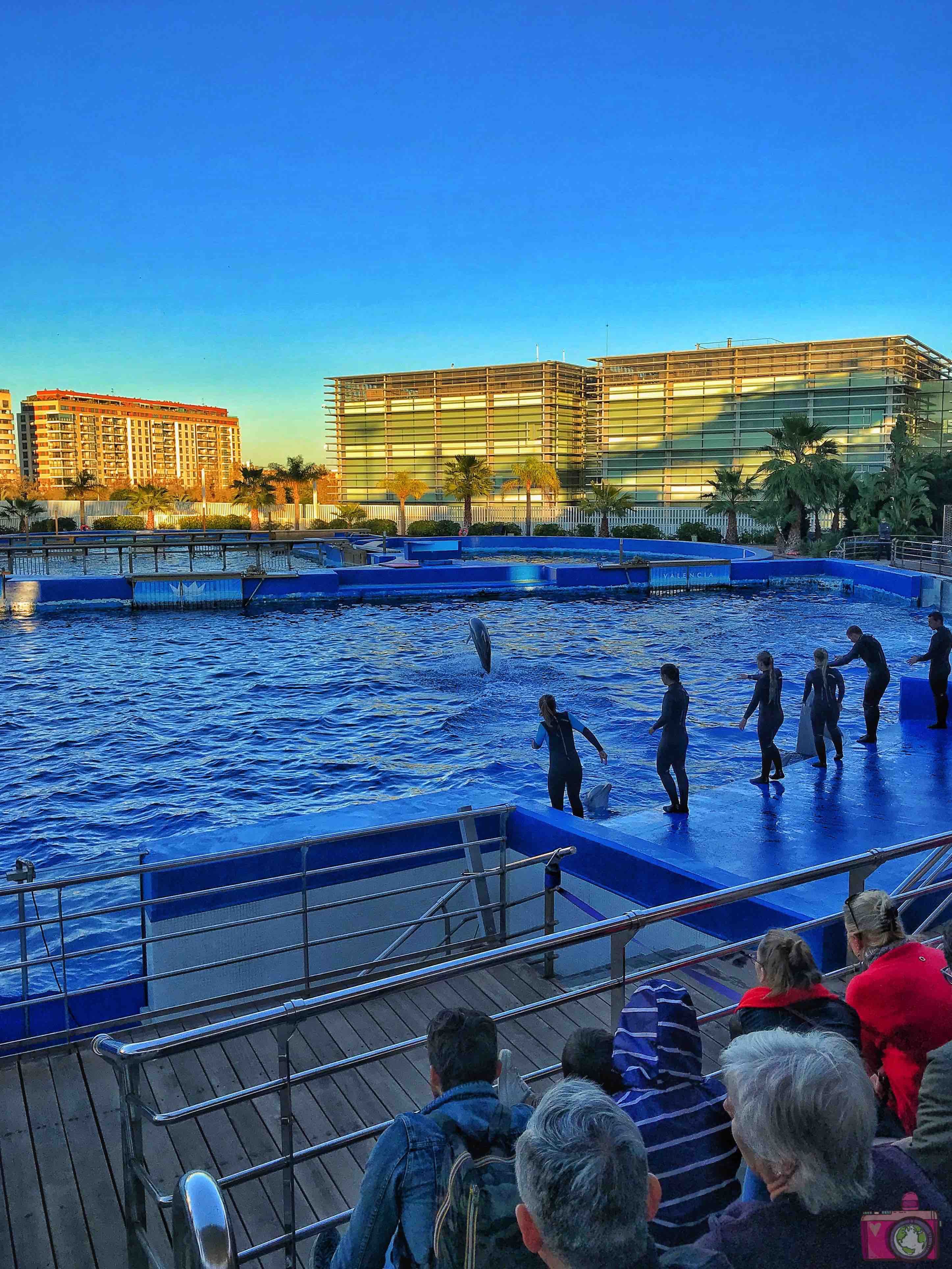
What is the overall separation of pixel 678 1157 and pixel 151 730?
1391 centimetres

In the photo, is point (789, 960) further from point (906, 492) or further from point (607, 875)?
point (906, 492)

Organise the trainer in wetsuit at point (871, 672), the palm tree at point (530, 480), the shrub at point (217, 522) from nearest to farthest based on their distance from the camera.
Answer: the trainer in wetsuit at point (871, 672) < the palm tree at point (530, 480) < the shrub at point (217, 522)

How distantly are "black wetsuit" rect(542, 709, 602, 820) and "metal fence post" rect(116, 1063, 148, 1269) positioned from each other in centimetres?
589

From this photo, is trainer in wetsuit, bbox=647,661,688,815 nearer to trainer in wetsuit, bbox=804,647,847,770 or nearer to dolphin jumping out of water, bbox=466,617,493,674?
trainer in wetsuit, bbox=804,647,847,770

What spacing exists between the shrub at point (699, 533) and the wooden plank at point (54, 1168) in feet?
140

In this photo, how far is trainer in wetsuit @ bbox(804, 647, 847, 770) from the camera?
1042cm

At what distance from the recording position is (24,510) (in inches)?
2032

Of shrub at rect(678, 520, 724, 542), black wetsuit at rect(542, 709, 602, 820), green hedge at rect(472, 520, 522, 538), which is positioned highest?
green hedge at rect(472, 520, 522, 538)

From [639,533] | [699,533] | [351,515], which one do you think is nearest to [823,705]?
[699,533]

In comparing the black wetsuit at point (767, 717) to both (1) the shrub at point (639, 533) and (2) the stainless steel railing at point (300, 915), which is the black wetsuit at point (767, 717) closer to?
(2) the stainless steel railing at point (300, 915)

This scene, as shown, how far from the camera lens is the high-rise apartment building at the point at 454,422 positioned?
77.9 m

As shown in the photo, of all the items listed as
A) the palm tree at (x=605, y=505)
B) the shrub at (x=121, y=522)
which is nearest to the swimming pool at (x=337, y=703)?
the palm tree at (x=605, y=505)

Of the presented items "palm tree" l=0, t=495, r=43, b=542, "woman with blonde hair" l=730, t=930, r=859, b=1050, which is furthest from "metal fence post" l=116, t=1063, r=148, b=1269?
"palm tree" l=0, t=495, r=43, b=542

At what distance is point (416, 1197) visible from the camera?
2.14 m
